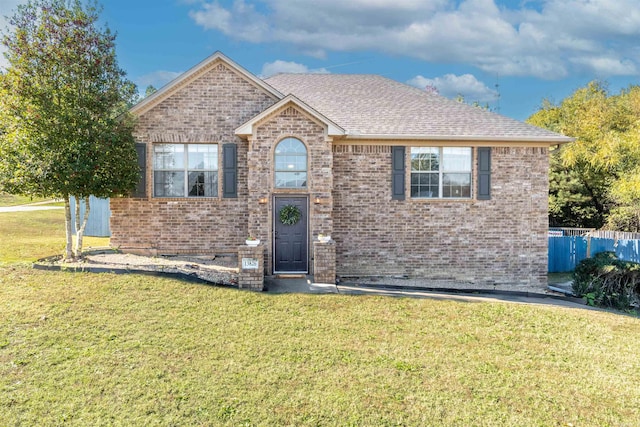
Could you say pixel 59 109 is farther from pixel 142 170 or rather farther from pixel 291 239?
pixel 291 239

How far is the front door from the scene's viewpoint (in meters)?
10.6

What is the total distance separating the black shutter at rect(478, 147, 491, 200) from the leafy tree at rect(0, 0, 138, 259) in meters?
10.2

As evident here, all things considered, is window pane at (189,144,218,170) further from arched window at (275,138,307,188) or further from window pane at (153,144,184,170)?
arched window at (275,138,307,188)

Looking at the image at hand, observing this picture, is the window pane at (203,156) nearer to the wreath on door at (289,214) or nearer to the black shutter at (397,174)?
the wreath on door at (289,214)

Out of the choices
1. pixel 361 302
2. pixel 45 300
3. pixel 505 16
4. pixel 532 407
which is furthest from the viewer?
pixel 505 16

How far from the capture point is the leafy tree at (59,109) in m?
9.36

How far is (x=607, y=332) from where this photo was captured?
7465 mm

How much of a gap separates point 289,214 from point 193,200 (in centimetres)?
308

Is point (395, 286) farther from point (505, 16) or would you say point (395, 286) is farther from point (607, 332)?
point (505, 16)

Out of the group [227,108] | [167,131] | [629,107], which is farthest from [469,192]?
[629,107]

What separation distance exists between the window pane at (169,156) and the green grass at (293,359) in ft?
12.7

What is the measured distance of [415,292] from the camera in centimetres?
981

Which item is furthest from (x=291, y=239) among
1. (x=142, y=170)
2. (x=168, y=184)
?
(x=142, y=170)

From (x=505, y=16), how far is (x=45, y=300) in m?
23.3
